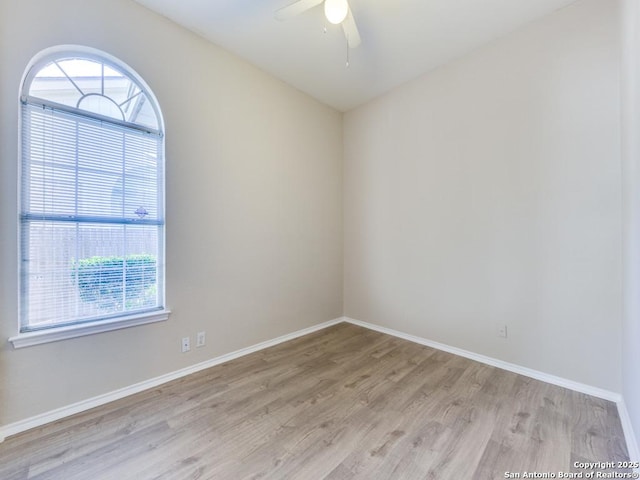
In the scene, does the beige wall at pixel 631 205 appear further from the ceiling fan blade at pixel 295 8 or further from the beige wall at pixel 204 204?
the beige wall at pixel 204 204

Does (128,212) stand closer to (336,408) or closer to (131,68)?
(131,68)

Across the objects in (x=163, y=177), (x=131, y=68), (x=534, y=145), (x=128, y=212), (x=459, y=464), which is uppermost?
(x=131, y=68)

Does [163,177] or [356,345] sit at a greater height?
[163,177]

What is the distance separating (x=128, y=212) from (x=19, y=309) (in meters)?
0.86

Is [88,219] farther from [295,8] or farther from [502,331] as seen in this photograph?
[502,331]

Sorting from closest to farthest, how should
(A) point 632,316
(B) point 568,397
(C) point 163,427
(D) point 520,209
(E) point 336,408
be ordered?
1. (A) point 632,316
2. (C) point 163,427
3. (E) point 336,408
4. (B) point 568,397
5. (D) point 520,209

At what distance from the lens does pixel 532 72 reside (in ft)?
7.97

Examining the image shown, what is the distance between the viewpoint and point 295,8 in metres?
1.87

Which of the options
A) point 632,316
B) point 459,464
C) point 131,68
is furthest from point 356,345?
point 131,68

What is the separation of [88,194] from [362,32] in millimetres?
2539

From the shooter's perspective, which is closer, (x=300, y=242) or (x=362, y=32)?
(x=362, y=32)

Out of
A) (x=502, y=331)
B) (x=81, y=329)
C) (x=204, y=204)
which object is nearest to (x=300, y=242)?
(x=204, y=204)

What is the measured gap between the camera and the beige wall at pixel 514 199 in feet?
7.04

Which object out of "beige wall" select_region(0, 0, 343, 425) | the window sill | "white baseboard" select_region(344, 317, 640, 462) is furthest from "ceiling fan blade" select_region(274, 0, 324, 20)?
"white baseboard" select_region(344, 317, 640, 462)
